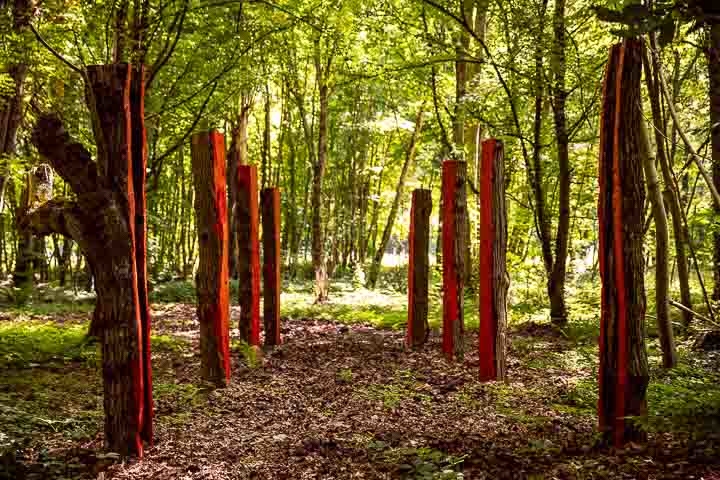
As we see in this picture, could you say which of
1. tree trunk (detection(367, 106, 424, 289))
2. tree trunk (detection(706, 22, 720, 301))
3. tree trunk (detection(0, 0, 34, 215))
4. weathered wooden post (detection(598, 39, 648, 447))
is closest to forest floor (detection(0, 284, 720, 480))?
weathered wooden post (detection(598, 39, 648, 447))

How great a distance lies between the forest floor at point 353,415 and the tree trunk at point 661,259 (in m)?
0.33

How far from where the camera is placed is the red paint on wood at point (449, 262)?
331 inches

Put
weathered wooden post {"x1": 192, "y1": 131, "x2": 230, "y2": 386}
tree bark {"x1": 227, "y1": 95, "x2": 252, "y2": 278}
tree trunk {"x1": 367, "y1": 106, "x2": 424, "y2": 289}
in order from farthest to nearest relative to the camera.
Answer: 1. tree trunk {"x1": 367, "y1": 106, "x2": 424, "y2": 289}
2. tree bark {"x1": 227, "y1": 95, "x2": 252, "y2": 278}
3. weathered wooden post {"x1": 192, "y1": 131, "x2": 230, "y2": 386}

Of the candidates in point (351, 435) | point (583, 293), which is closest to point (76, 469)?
point (351, 435)

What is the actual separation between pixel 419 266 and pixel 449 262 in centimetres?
126

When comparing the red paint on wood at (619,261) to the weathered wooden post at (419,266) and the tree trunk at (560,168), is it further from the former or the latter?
the weathered wooden post at (419,266)

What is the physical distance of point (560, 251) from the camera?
991cm

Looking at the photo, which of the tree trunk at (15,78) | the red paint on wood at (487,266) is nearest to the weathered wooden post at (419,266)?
the red paint on wood at (487,266)

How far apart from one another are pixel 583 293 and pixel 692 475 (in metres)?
10.8

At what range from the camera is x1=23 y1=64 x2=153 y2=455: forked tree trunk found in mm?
4316

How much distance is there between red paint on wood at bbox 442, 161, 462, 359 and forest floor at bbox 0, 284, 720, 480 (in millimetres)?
435

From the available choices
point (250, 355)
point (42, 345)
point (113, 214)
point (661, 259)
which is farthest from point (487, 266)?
point (42, 345)

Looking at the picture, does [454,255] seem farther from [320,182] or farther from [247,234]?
[320,182]

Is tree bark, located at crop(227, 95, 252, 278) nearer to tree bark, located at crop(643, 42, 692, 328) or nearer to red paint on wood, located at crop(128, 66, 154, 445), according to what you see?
tree bark, located at crop(643, 42, 692, 328)
